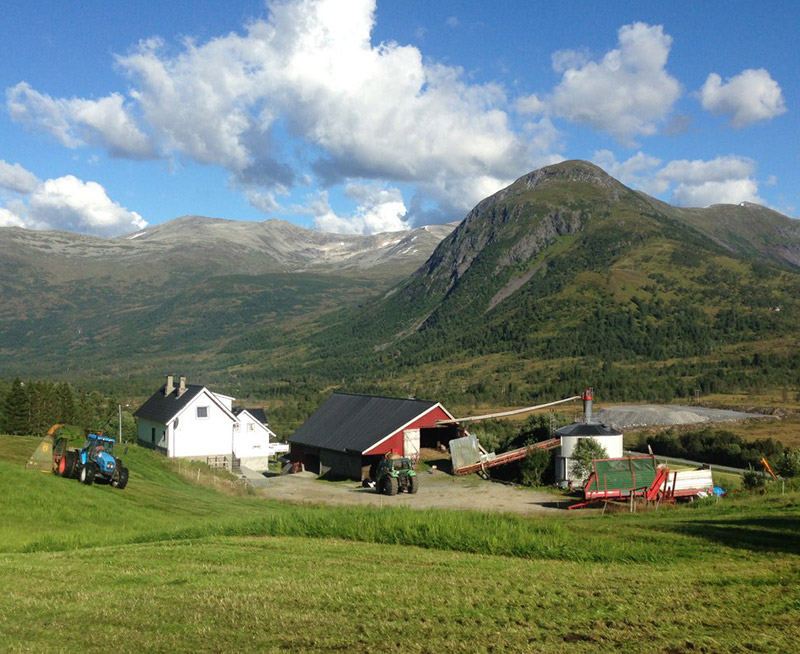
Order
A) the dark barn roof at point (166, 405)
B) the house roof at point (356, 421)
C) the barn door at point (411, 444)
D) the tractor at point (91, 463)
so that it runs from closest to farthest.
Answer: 1. the tractor at point (91, 463)
2. the barn door at point (411, 444)
3. the house roof at point (356, 421)
4. the dark barn roof at point (166, 405)

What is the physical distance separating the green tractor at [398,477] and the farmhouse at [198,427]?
21317 mm

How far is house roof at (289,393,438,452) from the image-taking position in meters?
52.7

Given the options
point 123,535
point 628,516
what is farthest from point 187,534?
point 628,516

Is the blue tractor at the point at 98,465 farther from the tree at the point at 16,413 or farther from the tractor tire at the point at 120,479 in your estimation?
the tree at the point at 16,413

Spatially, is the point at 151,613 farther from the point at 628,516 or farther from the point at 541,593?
the point at 628,516

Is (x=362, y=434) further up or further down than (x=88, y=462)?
further up

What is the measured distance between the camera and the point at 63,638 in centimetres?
909

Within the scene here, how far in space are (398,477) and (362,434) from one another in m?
12.1

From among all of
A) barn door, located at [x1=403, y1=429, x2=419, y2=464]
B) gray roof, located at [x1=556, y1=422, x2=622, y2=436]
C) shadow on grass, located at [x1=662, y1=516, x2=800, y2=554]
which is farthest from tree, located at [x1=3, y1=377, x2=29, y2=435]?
shadow on grass, located at [x1=662, y1=516, x2=800, y2=554]

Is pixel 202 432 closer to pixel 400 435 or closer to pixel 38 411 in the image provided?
pixel 400 435

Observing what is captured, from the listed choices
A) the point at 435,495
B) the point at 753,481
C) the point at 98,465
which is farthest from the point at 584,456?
the point at 98,465

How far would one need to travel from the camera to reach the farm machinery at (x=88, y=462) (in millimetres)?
29094

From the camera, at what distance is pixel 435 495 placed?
42125 millimetres

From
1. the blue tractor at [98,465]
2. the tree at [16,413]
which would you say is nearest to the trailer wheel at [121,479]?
the blue tractor at [98,465]
